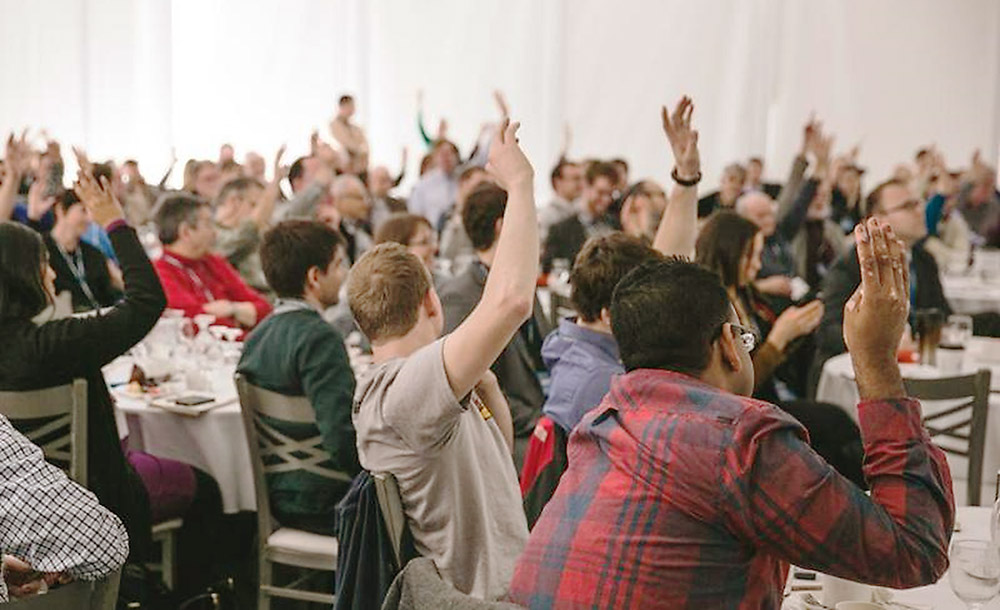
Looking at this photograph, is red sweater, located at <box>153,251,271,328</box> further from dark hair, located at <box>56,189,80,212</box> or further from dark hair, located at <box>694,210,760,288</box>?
dark hair, located at <box>694,210,760,288</box>

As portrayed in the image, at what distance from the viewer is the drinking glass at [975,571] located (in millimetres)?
1945

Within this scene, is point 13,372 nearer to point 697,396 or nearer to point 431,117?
point 697,396

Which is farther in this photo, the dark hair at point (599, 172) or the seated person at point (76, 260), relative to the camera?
the dark hair at point (599, 172)

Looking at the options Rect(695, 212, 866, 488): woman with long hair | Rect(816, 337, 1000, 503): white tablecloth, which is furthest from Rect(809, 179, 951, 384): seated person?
Rect(695, 212, 866, 488): woman with long hair

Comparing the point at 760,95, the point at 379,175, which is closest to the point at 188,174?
the point at 379,175

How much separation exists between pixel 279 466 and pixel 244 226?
3.27m

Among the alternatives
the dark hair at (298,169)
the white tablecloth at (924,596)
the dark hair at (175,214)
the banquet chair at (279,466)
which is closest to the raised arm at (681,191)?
the banquet chair at (279,466)

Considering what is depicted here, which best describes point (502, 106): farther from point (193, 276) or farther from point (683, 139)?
point (193, 276)

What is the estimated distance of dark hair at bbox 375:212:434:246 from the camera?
486 cm

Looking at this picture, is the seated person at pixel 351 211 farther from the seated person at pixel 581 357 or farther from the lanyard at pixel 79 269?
the seated person at pixel 581 357

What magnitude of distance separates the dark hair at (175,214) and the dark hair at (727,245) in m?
2.12

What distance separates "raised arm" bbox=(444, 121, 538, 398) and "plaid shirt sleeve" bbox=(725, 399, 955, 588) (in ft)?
2.26

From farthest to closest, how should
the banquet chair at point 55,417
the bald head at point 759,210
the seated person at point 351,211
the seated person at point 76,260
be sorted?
the seated person at point 351,211 → the bald head at point 759,210 → the seated person at point 76,260 → the banquet chair at point 55,417

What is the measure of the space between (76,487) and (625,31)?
12.6 m
